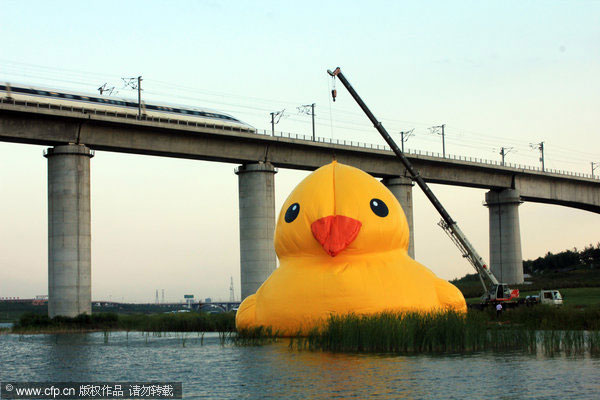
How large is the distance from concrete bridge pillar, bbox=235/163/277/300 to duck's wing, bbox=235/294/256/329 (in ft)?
91.4

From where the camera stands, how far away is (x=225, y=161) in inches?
2136

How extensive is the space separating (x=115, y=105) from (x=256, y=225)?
11.5m

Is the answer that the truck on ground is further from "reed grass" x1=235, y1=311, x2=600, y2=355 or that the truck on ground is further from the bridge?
"reed grass" x1=235, y1=311, x2=600, y2=355

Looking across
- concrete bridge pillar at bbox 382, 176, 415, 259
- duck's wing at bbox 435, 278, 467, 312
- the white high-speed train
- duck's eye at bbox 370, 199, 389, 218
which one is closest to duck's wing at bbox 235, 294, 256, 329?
duck's eye at bbox 370, 199, 389, 218

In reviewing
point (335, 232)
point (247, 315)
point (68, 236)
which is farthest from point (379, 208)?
point (68, 236)

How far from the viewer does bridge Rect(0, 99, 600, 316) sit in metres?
44.5

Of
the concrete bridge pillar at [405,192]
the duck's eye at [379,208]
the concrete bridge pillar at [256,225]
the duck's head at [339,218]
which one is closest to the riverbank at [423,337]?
the duck's head at [339,218]

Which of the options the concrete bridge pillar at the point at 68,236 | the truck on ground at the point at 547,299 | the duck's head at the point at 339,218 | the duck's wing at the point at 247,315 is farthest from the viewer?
the concrete bridge pillar at the point at 68,236

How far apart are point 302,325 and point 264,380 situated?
6.59 meters

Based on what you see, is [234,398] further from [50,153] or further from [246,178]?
[246,178]

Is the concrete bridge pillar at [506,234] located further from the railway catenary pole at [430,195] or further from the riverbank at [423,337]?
the riverbank at [423,337]

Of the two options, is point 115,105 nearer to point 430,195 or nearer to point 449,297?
point 430,195

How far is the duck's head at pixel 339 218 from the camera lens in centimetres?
2194

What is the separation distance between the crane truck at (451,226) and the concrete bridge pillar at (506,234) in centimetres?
2893
